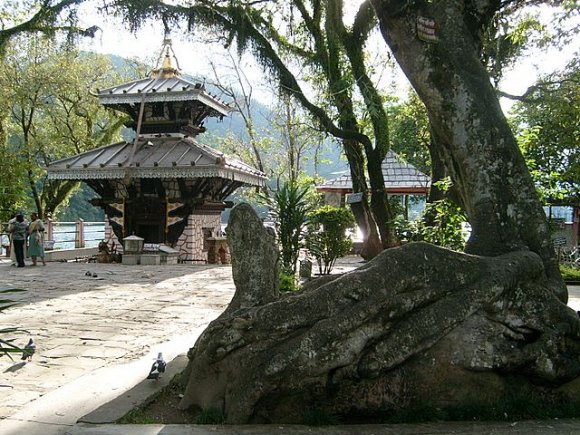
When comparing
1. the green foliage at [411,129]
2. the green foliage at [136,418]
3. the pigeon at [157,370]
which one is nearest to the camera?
the green foliage at [136,418]

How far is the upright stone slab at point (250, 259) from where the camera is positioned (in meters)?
4.57

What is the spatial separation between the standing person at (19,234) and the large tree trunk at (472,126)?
Answer: 12657 mm

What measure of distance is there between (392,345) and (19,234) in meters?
13.9

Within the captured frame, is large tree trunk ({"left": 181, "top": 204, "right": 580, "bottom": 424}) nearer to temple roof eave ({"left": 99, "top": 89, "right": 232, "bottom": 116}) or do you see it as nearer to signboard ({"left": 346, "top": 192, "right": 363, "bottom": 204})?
signboard ({"left": 346, "top": 192, "right": 363, "bottom": 204})

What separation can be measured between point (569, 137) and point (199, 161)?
11.1 metres

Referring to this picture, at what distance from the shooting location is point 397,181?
23562 mm

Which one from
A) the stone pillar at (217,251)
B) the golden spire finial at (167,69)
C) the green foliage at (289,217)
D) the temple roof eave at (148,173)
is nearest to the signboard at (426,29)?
the green foliage at (289,217)

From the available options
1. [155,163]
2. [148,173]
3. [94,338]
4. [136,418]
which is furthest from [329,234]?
[136,418]

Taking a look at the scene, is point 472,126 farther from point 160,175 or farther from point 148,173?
point 148,173

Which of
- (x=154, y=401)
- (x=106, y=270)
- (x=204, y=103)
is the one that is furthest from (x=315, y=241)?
(x=204, y=103)

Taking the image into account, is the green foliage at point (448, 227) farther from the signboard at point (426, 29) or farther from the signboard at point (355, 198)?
the signboard at point (426, 29)

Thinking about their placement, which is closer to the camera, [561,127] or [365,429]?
[365,429]

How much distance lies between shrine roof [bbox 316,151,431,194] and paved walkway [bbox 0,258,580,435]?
38.8 feet

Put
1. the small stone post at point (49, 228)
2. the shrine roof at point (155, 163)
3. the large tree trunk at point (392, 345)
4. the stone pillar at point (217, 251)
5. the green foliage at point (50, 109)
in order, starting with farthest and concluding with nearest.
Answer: the green foliage at point (50, 109) → the small stone post at point (49, 228) → the stone pillar at point (217, 251) → the shrine roof at point (155, 163) → the large tree trunk at point (392, 345)
